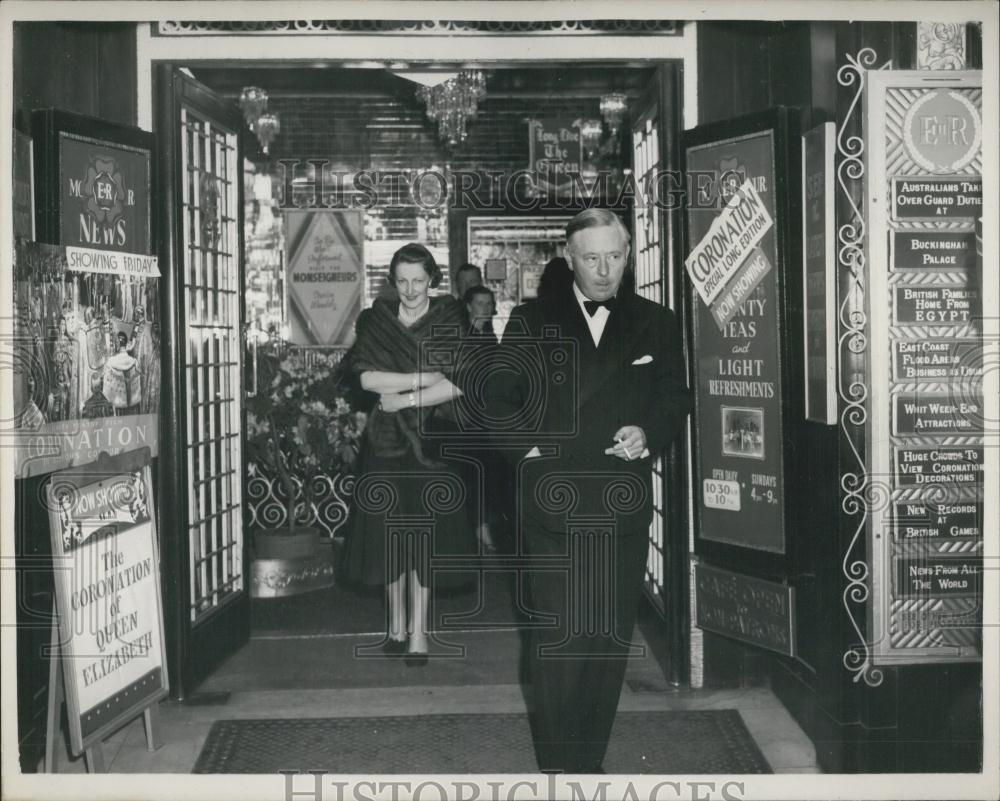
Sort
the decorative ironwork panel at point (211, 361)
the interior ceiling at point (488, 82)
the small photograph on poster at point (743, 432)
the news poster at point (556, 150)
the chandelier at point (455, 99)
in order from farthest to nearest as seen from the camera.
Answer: the news poster at point (556, 150), the interior ceiling at point (488, 82), the chandelier at point (455, 99), the decorative ironwork panel at point (211, 361), the small photograph on poster at point (743, 432)

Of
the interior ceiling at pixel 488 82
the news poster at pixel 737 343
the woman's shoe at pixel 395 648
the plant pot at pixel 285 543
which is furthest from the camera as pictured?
the interior ceiling at pixel 488 82

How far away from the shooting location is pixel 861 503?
3.97m

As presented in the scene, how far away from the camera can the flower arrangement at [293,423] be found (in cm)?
707

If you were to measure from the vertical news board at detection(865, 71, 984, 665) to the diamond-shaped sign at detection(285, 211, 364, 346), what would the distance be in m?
5.34

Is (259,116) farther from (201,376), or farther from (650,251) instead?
(650,251)

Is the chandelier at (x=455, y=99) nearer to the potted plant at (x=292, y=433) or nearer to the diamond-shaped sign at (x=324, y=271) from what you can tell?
the diamond-shaped sign at (x=324, y=271)

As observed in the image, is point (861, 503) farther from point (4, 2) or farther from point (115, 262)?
point (4, 2)

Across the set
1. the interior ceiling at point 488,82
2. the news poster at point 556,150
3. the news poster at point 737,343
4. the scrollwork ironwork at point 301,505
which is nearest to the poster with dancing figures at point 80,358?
the news poster at point 737,343

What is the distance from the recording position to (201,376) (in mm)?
5328

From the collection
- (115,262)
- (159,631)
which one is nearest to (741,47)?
(115,262)

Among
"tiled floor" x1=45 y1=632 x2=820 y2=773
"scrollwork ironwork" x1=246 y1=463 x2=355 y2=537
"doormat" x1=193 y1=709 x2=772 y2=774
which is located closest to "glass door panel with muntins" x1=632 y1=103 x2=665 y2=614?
"tiled floor" x1=45 y1=632 x2=820 y2=773

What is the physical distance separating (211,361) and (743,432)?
2.65 meters

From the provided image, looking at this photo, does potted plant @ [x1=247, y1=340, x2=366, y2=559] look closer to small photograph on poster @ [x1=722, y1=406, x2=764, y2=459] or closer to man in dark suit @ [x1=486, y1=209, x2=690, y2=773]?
small photograph on poster @ [x1=722, y1=406, x2=764, y2=459]

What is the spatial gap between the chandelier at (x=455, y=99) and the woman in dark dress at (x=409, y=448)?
2473 millimetres
